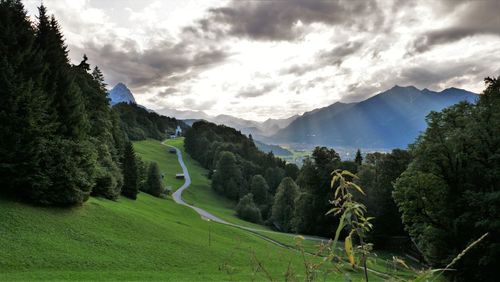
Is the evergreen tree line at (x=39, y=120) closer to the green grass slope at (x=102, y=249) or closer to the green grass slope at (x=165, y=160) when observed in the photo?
the green grass slope at (x=102, y=249)

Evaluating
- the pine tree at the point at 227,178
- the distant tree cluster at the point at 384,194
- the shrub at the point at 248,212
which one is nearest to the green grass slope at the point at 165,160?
the pine tree at the point at 227,178

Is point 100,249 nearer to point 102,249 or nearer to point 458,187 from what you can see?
point 102,249

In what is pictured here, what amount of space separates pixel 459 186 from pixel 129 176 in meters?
43.1

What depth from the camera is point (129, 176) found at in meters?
54.8

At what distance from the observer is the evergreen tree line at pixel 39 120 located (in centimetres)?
2670

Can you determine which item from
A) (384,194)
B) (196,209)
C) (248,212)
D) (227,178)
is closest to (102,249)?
(384,194)

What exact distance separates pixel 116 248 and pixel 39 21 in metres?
24.3

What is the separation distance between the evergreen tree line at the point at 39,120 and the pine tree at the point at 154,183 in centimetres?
3825

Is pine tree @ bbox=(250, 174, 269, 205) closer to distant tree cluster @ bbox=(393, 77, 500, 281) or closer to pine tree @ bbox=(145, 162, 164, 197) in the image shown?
pine tree @ bbox=(145, 162, 164, 197)

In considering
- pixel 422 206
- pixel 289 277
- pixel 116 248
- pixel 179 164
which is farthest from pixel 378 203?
pixel 179 164

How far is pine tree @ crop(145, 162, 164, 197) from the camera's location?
71.9 m

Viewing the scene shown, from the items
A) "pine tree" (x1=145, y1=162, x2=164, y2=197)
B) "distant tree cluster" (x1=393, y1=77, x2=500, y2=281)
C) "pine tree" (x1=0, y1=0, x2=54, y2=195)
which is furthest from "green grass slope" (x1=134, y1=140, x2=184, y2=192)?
"distant tree cluster" (x1=393, y1=77, x2=500, y2=281)

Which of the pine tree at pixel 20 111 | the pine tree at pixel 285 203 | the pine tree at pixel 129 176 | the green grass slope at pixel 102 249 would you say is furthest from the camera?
the pine tree at pixel 285 203

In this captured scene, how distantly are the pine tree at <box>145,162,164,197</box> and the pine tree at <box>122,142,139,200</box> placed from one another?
15.4m
